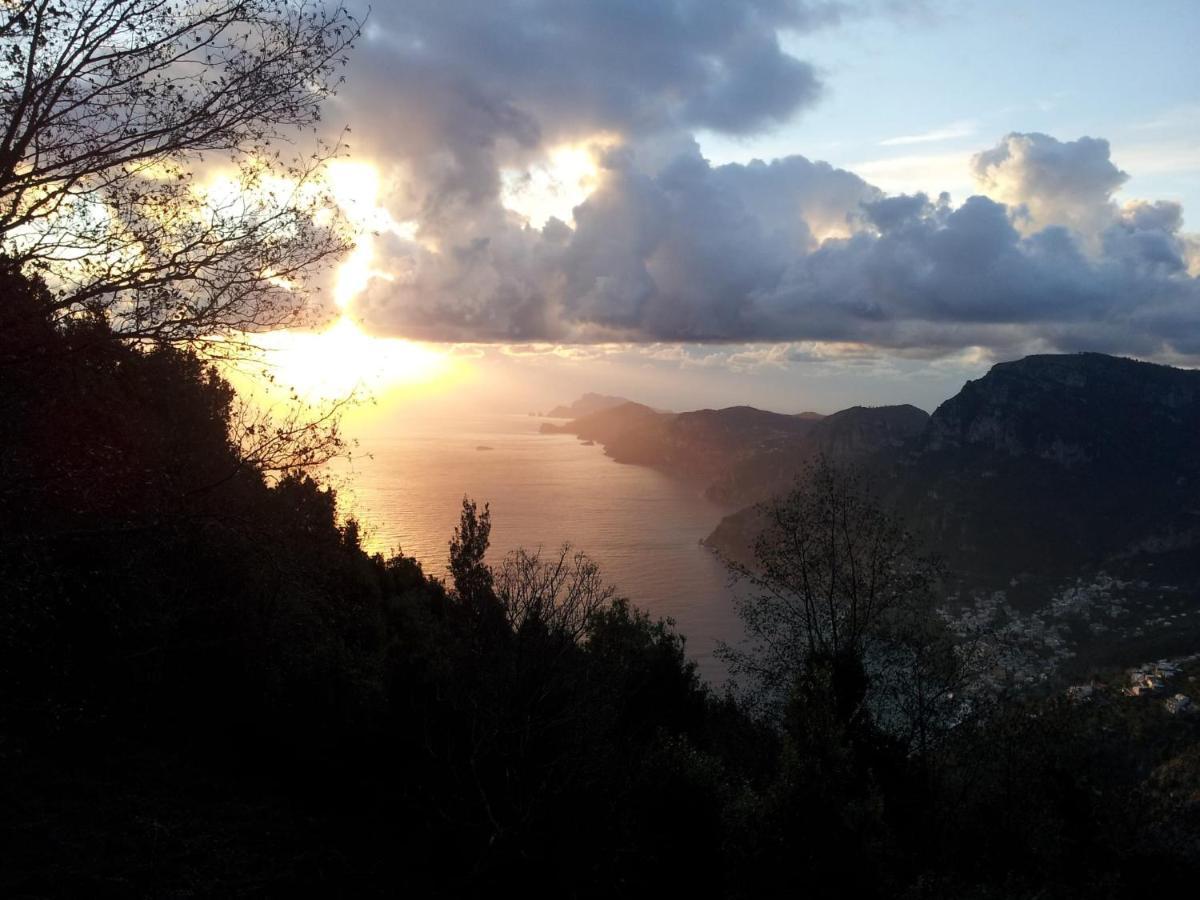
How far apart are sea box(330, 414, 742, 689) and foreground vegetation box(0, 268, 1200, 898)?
12.6 ft

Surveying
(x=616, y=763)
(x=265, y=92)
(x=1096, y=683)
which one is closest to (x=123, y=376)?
(x=265, y=92)

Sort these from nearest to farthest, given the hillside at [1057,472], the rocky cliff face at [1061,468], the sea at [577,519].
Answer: the sea at [577,519] → the hillside at [1057,472] → the rocky cliff face at [1061,468]

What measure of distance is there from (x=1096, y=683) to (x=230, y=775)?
6194 centimetres

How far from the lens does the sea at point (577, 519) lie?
2579 inches

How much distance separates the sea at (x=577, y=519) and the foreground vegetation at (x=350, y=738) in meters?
3.84

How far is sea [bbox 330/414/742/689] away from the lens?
2579 inches

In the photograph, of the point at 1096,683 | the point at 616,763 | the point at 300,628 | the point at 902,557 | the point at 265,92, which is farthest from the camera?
the point at 1096,683

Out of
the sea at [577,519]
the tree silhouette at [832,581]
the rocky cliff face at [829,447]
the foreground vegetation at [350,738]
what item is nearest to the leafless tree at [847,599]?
the tree silhouette at [832,581]

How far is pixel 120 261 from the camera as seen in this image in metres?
5.01

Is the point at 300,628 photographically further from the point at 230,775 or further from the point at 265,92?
the point at 265,92

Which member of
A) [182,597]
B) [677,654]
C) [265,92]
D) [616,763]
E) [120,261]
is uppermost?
[265,92]

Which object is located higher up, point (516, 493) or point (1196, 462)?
point (1196, 462)

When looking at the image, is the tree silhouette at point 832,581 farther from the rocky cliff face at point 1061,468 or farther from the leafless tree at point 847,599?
the rocky cliff face at point 1061,468

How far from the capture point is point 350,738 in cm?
1053
